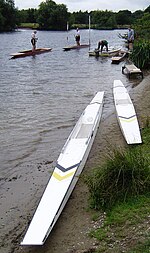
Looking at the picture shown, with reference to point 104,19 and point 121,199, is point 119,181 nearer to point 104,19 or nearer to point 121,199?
point 121,199

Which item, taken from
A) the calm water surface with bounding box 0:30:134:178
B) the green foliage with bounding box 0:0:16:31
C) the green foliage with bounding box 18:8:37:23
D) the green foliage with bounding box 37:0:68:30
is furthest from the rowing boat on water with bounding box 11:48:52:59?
the green foliage with bounding box 18:8:37:23

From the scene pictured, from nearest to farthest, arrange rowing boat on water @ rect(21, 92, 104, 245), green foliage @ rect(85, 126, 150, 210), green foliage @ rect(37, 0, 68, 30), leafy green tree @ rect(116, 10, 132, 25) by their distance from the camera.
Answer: rowing boat on water @ rect(21, 92, 104, 245) < green foliage @ rect(85, 126, 150, 210) < green foliage @ rect(37, 0, 68, 30) < leafy green tree @ rect(116, 10, 132, 25)

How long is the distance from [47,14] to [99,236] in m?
109

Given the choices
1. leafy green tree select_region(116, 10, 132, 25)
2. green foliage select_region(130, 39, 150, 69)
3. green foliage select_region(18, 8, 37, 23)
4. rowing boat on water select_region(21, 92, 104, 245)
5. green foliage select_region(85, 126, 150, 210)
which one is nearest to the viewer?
rowing boat on water select_region(21, 92, 104, 245)

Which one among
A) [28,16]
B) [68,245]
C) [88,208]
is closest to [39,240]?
[68,245]

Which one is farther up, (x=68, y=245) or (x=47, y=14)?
(x=47, y=14)

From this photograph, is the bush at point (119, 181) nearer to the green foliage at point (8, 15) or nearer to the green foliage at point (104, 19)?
the green foliage at point (8, 15)

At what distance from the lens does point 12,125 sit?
38.7 ft

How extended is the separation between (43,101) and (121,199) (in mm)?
10193

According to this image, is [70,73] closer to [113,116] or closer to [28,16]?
[113,116]

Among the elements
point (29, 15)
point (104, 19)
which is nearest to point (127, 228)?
point (104, 19)

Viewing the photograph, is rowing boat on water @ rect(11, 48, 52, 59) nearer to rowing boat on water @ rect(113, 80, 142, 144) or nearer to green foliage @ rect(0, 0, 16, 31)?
rowing boat on water @ rect(113, 80, 142, 144)

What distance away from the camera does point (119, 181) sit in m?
5.84

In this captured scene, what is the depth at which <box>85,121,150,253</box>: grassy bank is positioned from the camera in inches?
199
